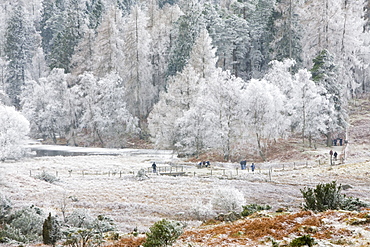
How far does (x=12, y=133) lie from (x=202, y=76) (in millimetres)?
28703

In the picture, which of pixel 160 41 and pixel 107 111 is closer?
pixel 107 111

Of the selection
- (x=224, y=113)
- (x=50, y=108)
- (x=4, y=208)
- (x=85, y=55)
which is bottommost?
(x=4, y=208)

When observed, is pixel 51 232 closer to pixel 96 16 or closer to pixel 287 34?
pixel 287 34

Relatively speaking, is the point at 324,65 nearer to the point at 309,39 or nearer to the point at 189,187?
the point at 309,39

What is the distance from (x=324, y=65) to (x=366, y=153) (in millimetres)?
14125

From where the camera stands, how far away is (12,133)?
179ft

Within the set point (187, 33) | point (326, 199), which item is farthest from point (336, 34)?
point (326, 199)


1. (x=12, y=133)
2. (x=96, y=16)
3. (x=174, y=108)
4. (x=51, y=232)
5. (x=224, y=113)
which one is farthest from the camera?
(x=96, y=16)

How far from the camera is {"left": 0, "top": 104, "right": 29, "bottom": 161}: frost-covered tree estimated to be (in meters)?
54.1

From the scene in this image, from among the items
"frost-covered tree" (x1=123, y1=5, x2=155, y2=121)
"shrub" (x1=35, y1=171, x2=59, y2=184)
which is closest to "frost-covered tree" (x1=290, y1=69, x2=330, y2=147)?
"frost-covered tree" (x1=123, y1=5, x2=155, y2=121)

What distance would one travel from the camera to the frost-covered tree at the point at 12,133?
54.1m

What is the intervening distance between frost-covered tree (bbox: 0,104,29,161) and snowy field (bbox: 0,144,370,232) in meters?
9.88

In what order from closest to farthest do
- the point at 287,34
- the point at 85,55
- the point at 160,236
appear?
the point at 160,236 → the point at 287,34 → the point at 85,55

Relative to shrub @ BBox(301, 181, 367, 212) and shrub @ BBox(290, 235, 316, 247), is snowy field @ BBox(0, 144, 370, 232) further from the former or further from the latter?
shrub @ BBox(290, 235, 316, 247)
